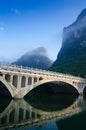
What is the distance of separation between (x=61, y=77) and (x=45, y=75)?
13013 millimetres

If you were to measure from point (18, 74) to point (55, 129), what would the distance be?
1103 inches

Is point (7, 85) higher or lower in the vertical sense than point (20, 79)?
lower

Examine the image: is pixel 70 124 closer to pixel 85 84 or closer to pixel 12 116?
pixel 12 116

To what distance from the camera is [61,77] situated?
85.8m

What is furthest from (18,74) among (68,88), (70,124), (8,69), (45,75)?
(68,88)

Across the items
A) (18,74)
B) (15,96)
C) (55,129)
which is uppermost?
(18,74)

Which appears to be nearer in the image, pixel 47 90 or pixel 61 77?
pixel 61 77

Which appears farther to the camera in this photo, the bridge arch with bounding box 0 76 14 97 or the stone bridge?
the stone bridge

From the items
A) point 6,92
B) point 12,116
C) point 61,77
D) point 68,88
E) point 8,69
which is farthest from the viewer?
point 68,88

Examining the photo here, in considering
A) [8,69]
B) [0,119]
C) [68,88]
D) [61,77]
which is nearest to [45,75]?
[61,77]

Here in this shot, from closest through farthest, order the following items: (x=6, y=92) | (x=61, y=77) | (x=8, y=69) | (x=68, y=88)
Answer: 1. (x=8, y=69)
2. (x=6, y=92)
3. (x=61, y=77)
4. (x=68, y=88)

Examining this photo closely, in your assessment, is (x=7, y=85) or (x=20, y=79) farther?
(x=20, y=79)

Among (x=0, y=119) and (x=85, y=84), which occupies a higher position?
(x=85, y=84)

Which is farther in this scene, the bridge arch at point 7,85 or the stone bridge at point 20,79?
the stone bridge at point 20,79
